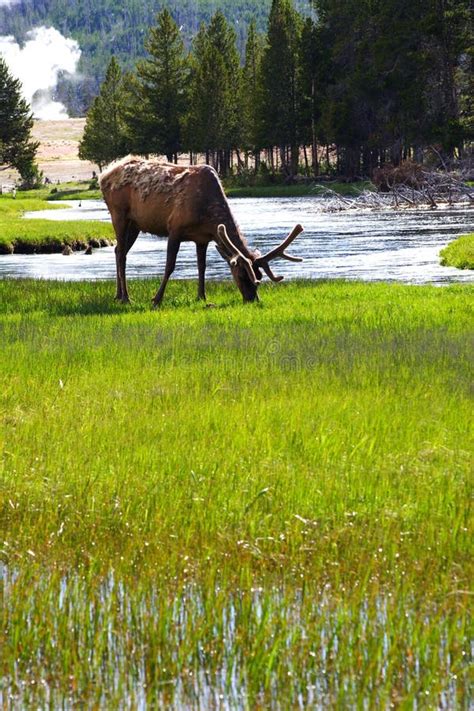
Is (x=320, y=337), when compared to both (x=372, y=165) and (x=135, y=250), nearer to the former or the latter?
(x=135, y=250)

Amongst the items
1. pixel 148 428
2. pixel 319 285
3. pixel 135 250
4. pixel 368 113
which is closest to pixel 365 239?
pixel 135 250

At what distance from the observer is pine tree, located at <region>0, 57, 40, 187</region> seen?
101 meters

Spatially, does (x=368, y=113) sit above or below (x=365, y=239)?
A: above

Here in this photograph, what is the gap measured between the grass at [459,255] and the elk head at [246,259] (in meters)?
9.66

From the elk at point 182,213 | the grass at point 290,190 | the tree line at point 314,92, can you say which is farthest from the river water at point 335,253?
the grass at point 290,190

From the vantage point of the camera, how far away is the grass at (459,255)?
26.8 meters

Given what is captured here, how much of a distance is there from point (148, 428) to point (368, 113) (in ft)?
266

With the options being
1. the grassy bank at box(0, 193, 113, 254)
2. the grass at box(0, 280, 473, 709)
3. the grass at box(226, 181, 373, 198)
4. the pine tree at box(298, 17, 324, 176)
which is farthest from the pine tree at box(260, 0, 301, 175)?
the grass at box(0, 280, 473, 709)

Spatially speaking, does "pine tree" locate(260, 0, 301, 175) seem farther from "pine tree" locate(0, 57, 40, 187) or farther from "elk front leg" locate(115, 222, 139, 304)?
"elk front leg" locate(115, 222, 139, 304)

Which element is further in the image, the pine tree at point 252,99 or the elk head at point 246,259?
the pine tree at point 252,99

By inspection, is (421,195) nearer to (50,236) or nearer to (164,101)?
(50,236)

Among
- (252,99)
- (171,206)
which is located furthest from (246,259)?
(252,99)

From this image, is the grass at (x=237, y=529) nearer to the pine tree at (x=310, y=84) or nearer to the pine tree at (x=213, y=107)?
the pine tree at (x=310, y=84)

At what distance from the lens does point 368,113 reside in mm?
87375
